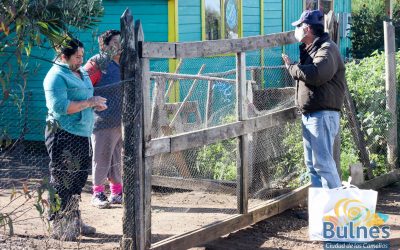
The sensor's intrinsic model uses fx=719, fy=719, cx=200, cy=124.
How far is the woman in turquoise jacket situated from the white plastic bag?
6.11 ft

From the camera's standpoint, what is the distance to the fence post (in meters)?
4.98

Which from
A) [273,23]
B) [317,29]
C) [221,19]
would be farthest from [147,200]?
[273,23]

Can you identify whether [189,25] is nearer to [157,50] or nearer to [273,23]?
[273,23]

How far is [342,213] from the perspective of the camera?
18.1ft

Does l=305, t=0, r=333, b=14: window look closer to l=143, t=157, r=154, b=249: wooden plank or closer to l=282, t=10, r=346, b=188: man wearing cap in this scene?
l=282, t=10, r=346, b=188: man wearing cap

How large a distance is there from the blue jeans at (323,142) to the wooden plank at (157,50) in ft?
5.37

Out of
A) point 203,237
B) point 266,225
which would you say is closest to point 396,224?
point 266,225

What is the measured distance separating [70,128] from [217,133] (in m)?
1.23

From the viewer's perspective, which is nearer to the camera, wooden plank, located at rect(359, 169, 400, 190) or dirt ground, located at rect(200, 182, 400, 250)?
dirt ground, located at rect(200, 182, 400, 250)

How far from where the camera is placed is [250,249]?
19.8 feet

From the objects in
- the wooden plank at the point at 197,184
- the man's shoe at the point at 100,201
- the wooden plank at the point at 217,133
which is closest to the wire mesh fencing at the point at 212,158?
the wooden plank at the point at 197,184

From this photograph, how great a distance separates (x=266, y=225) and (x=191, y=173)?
915 millimetres

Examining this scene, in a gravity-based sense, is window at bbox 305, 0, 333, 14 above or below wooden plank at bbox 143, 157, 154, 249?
above

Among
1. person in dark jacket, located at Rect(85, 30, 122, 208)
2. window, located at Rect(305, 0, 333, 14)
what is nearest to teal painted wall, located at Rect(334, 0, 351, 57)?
window, located at Rect(305, 0, 333, 14)
